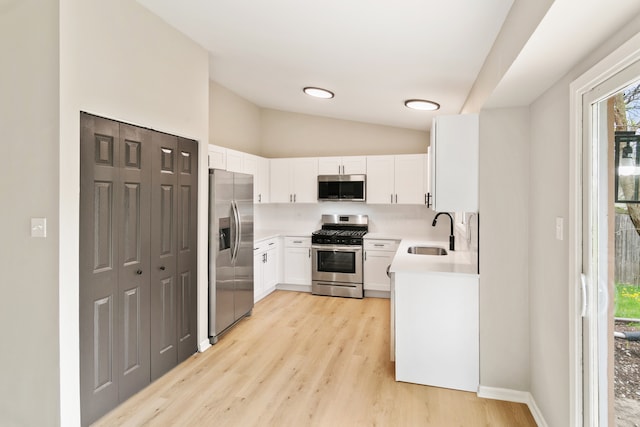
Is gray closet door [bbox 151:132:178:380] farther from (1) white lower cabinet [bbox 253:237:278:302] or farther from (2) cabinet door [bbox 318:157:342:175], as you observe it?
(2) cabinet door [bbox 318:157:342:175]

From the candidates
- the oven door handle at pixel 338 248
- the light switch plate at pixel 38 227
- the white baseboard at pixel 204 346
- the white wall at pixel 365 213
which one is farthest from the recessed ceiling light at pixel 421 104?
the light switch plate at pixel 38 227

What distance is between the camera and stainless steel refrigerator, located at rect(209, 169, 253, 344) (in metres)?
3.49

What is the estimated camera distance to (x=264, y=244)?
4.97 m

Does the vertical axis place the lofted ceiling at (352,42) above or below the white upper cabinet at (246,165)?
above

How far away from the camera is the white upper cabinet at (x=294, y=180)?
216 inches

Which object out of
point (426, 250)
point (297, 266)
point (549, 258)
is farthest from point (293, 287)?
point (549, 258)

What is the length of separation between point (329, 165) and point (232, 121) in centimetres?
154

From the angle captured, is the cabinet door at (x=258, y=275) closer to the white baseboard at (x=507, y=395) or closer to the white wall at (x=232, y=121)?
the white wall at (x=232, y=121)

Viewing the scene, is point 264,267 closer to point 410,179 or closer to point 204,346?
point 204,346

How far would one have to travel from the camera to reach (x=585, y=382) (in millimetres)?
1689

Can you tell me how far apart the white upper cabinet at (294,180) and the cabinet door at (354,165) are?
451 millimetres

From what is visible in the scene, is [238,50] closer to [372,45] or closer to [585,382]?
[372,45]

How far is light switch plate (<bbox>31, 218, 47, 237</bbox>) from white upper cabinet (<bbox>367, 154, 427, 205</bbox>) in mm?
3982

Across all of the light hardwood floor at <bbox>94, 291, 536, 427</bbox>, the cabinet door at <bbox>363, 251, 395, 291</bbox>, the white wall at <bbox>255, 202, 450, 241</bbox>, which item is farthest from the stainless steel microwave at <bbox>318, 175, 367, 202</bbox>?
the light hardwood floor at <bbox>94, 291, 536, 427</bbox>
